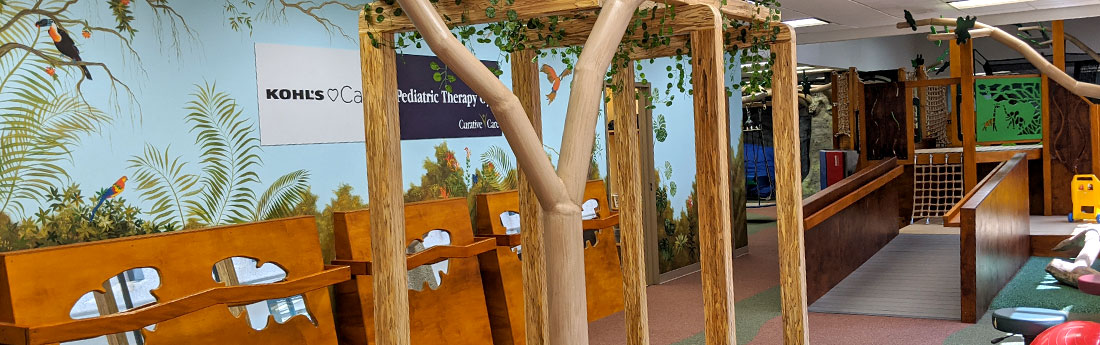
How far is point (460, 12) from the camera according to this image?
325 centimetres

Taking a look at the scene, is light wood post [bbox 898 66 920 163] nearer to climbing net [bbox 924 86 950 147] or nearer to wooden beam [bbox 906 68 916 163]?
wooden beam [bbox 906 68 916 163]

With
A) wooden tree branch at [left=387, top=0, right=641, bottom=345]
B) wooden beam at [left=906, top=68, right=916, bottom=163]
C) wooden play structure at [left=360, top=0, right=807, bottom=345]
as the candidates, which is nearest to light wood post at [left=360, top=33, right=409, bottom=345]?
wooden play structure at [left=360, top=0, right=807, bottom=345]

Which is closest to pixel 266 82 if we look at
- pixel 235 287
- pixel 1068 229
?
pixel 235 287

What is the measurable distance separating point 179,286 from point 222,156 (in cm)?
75

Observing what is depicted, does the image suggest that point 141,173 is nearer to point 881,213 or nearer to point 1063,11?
point 881,213

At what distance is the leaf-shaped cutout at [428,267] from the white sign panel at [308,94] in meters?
0.81

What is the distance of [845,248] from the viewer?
8.75m

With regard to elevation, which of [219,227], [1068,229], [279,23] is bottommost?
[1068,229]

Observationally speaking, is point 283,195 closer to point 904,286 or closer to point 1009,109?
point 904,286

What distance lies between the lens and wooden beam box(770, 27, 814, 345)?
169 inches

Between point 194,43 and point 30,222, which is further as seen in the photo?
point 194,43

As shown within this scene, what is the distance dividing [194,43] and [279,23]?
581 millimetres

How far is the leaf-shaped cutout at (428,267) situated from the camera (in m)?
6.00

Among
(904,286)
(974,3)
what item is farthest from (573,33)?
(974,3)
